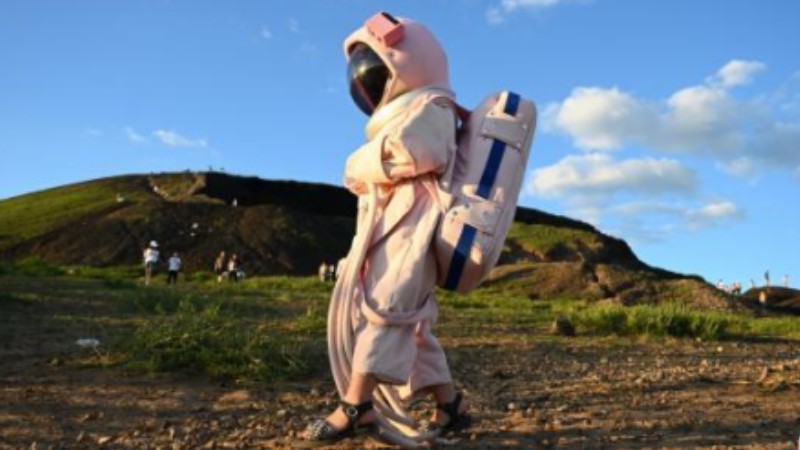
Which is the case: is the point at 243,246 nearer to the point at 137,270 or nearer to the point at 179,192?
the point at 137,270

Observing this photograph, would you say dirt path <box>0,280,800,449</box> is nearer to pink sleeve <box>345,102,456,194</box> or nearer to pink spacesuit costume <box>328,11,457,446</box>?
pink spacesuit costume <box>328,11,457,446</box>

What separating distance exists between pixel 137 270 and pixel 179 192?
1014 inches

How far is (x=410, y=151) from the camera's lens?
13.0 feet

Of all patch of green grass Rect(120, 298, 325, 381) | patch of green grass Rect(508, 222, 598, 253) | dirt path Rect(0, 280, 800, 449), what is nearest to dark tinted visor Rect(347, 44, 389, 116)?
dirt path Rect(0, 280, 800, 449)

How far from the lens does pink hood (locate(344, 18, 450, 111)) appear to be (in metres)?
4.29

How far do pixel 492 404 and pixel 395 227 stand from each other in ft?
5.65

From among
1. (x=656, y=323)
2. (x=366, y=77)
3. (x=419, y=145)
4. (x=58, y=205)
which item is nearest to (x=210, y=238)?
(x=58, y=205)

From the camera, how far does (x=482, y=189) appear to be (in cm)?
403

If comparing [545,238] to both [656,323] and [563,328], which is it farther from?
[563,328]

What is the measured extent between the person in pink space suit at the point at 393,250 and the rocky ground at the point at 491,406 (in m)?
0.22

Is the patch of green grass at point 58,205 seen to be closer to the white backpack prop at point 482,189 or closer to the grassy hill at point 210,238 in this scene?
the grassy hill at point 210,238

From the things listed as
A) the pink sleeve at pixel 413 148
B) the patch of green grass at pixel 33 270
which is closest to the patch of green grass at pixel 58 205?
the patch of green grass at pixel 33 270

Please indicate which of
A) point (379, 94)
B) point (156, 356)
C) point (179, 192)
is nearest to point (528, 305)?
point (156, 356)

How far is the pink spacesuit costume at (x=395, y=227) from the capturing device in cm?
389
